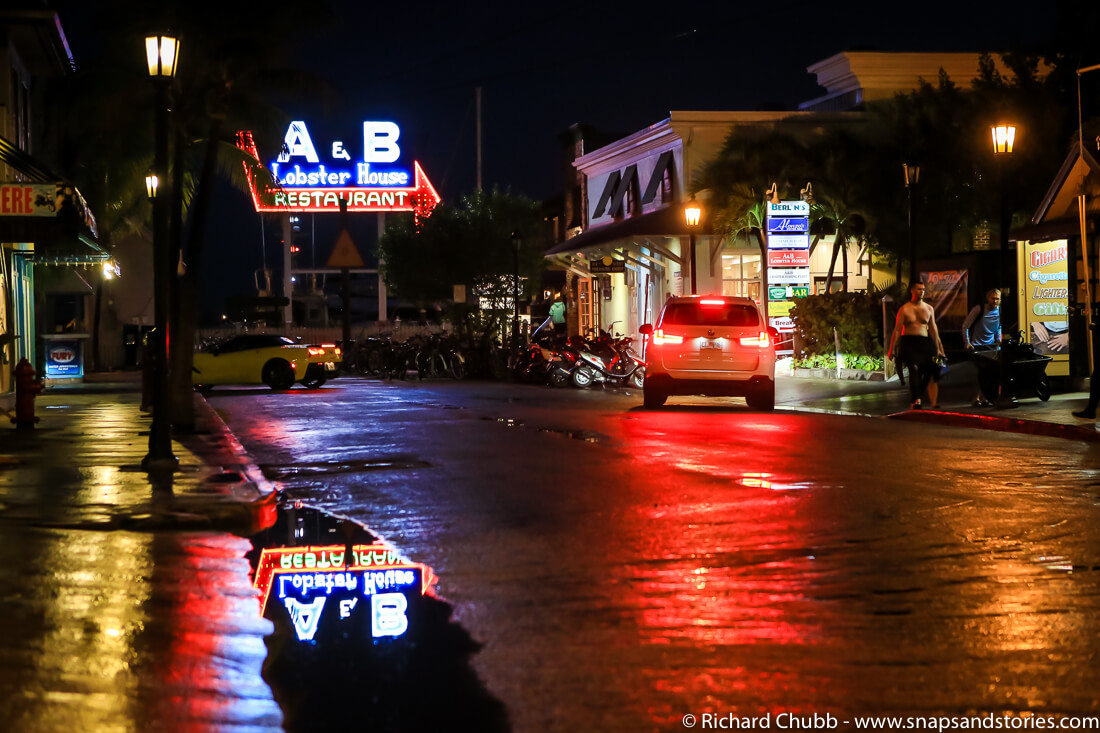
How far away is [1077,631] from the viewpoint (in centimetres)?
643

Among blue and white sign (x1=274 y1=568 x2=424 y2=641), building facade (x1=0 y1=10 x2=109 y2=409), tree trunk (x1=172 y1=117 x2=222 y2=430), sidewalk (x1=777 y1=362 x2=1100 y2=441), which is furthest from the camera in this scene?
building facade (x1=0 y1=10 x2=109 y2=409)

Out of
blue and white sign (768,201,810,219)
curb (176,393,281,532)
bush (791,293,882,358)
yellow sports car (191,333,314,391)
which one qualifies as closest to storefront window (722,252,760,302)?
blue and white sign (768,201,810,219)

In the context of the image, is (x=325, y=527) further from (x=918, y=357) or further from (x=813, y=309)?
(x=813, y=309)

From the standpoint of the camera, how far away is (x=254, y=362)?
107 feet

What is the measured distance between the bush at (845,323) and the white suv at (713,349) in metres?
7.79

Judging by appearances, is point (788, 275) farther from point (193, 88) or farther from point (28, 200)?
point (28, 200)

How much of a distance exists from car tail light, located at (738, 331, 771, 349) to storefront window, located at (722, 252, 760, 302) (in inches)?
717

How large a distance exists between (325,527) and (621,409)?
510 inches

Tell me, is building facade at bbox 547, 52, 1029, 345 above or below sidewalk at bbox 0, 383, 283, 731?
above

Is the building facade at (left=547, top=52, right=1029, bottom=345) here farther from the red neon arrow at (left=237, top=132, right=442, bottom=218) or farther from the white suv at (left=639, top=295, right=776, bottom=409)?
the red neon arrow at (left=237, top=132, right=442, bottom=218)

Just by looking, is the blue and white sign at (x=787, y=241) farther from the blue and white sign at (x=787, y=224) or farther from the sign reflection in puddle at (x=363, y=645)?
the sign reflection in puddle at (x=363, y=645)

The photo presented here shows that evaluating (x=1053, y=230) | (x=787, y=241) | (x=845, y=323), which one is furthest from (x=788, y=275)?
(x=1053, y=230)

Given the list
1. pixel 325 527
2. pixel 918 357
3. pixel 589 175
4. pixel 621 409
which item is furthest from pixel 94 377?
pixel 325 527

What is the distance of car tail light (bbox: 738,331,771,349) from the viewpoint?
71.2ft
